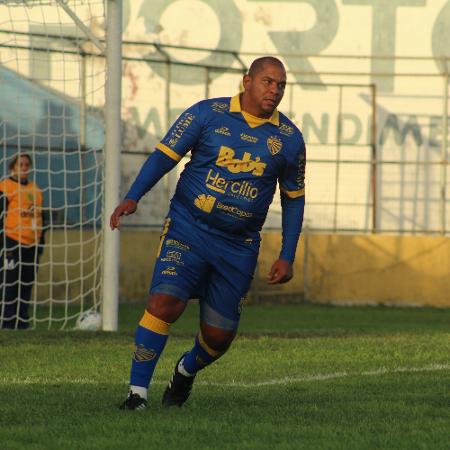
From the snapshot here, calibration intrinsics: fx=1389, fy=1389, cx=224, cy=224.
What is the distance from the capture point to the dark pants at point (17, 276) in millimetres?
14984

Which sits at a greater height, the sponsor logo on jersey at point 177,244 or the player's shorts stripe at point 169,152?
the player's shorts stripe at point 169,152

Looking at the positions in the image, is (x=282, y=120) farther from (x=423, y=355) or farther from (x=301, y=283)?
(x=301, y=283)

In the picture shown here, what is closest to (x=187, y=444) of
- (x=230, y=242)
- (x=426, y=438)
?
(x=426, y=438)

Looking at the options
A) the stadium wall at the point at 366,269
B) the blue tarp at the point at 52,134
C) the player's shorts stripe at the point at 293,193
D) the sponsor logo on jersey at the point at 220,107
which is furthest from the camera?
the stadium wall at the point at 366,269

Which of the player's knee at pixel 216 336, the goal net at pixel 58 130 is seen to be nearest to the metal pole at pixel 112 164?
the goal net at pixel 58 130

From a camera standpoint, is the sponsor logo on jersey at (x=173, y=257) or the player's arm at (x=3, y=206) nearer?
the sponsor logo on jersey at (x=173, y=257)

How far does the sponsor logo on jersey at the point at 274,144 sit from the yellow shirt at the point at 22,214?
8.00 metres

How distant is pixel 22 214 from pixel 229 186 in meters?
8.11

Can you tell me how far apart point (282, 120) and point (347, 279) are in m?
13.7

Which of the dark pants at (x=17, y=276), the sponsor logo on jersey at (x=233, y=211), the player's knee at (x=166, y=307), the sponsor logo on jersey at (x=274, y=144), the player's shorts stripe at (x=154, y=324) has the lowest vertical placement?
the dark pants at (x=17, y=276)

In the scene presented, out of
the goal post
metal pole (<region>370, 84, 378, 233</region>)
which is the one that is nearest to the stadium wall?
metal pole (<region>370, 84, 378, 233</region>)

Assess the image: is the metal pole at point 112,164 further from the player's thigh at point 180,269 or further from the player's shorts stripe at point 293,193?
the player's thigh at point 180,269

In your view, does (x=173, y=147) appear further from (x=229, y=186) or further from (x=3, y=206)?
(x=3, y=206)

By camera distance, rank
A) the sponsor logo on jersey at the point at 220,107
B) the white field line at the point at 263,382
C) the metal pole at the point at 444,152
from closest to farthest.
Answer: the sponsor logo on jersey at the point at 220,107 < the white field line at the point at 263,382 < the metal pole at the point at 444,152
